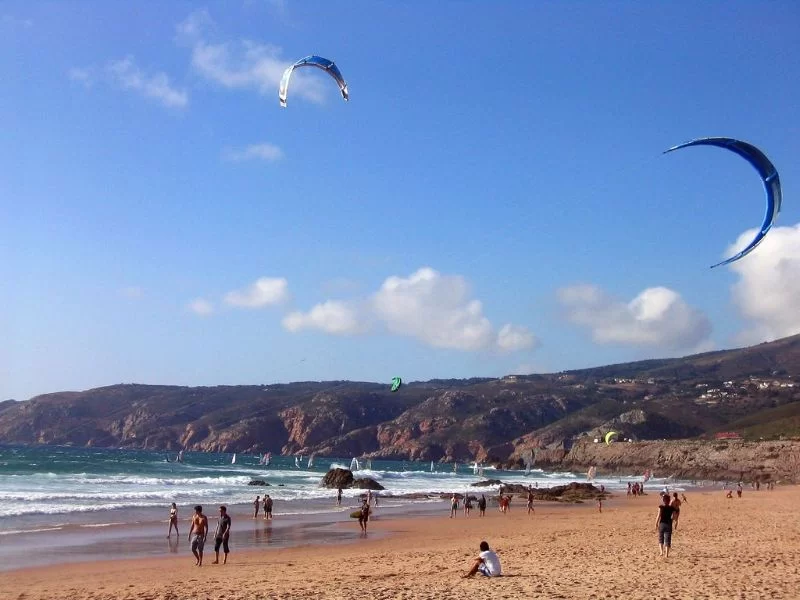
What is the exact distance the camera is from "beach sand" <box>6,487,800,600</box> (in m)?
10.6

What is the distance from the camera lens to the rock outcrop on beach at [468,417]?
339 feet

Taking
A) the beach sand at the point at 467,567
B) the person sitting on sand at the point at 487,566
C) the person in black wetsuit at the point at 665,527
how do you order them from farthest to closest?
the person in black wetsuit at the point at 665,527
the person sitting on sand at the point at 487,566
the beach sand at the point at 467,567

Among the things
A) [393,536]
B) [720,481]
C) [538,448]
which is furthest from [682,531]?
[538,448]

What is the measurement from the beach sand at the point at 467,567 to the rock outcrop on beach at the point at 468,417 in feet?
211

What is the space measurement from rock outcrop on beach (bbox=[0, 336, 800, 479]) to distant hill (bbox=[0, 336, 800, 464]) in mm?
266

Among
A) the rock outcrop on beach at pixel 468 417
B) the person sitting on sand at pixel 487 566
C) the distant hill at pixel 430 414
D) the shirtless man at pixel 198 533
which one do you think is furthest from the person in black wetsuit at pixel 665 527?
the distant hill at pixel 430 414

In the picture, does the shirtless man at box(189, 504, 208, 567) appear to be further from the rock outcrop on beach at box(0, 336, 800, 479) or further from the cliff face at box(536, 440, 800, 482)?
the rock outcrop on beach at box(0, 336, 800, 479)

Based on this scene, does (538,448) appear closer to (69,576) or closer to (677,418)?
(677,418)

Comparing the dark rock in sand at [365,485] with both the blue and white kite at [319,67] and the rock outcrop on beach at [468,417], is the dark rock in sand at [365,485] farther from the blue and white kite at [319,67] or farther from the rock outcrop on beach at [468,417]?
the rock outcrop on beach at [468,417]

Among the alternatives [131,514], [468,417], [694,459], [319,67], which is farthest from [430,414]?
[319,67]

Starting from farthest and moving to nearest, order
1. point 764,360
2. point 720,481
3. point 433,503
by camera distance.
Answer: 1. point 764,360
2. point 720,481
3. point 433,503

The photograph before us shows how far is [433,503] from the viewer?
3716 centimetres

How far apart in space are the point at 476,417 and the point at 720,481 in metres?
70.6

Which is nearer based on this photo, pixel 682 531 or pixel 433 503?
pixel 682 531
